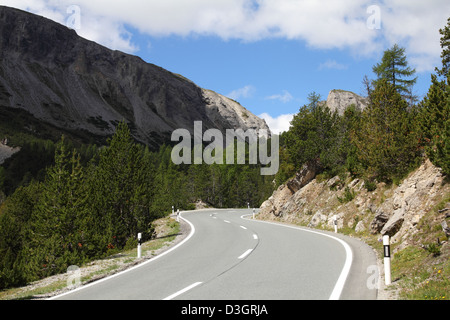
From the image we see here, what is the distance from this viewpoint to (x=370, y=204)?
695 inches

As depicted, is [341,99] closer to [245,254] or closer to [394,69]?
[394,69]

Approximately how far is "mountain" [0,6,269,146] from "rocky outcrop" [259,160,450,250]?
404 feet

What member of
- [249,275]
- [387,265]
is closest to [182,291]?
[249,275]

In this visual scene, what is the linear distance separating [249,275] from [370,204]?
11.8 meters

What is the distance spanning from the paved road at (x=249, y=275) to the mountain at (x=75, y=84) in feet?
439

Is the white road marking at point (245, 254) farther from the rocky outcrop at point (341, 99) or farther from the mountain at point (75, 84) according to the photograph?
the rocky outcrop at point (341, 99)

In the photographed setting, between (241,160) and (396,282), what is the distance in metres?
95.2

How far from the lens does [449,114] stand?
13203 mm

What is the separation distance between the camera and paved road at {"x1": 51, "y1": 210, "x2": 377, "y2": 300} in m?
6.50

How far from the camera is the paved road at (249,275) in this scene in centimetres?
650

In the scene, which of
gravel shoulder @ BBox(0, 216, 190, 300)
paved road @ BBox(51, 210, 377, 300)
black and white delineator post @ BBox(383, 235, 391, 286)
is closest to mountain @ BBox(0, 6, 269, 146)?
gravel shoulder @ BBox(0, 216, 190, 300)

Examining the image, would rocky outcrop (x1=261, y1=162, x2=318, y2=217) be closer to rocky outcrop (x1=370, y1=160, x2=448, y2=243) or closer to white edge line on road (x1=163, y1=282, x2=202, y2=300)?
rocky outcrop (x1=370, y1=160, x2=448, y2=243)

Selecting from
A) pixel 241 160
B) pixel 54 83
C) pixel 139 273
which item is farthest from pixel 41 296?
pixel 54 83
